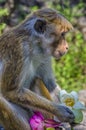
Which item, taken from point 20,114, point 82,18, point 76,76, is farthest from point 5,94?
point 82,18

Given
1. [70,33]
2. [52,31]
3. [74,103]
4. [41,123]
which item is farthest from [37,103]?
[70,33]

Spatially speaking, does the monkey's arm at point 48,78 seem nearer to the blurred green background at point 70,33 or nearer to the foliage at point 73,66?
the blurred green background at point 70,33

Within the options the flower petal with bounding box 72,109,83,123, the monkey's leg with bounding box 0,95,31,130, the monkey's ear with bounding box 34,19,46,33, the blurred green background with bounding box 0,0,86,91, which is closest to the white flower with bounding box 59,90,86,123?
the flower petal with bounding box 72,109,83,123

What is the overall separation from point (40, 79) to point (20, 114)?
58 centimetres

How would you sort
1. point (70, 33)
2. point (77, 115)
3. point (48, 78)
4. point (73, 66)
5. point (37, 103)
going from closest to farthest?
point (37, 103)
point (77, 115)
point (48, 78)
point (73, 66)
point (70, 33)

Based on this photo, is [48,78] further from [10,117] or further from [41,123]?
[10,117]

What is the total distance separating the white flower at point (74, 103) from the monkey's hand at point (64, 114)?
6.1 inches

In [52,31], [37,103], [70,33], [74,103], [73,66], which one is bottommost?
[73,66]

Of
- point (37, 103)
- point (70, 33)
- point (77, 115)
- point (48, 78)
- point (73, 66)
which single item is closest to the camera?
point (37, 103)

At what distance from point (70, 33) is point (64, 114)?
5.88 metres

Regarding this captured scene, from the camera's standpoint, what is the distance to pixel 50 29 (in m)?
6.23

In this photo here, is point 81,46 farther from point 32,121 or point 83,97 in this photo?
point 32,121

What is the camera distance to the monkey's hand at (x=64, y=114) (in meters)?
5.98

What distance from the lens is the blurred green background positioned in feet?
34.5
